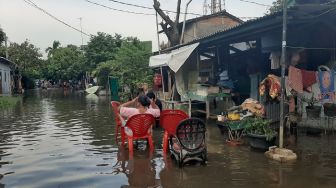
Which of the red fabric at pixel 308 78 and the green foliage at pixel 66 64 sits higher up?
the green foliage at pixel 66 64

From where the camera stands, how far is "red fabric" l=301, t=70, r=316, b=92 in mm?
11086

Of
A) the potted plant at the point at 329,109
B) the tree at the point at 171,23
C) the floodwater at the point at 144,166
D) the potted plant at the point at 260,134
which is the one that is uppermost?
the tree at the point at 171,23

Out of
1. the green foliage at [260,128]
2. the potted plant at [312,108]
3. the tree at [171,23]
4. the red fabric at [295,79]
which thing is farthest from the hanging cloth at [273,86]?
the tree at [171,23]

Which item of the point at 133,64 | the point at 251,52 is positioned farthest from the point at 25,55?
the point at 251,52

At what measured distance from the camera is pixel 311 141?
10.2 meters

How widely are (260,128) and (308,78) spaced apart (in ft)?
9.76

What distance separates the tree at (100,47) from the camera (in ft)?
146

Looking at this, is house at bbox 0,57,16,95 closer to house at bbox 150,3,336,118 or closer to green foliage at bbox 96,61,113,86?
green foliage at bbox 96,61,113,86

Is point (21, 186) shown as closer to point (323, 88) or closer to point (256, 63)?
point (323, 88)

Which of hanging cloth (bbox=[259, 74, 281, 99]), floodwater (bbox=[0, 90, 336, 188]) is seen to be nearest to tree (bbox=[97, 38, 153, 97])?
floodwater (bbox=[0, 90, 336, 188])

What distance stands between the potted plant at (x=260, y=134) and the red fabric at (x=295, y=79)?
6.63 ft

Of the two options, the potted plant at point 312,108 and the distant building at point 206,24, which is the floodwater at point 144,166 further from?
the distant building at point 206,24

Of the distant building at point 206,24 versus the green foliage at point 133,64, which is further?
the distant building at point 206,24

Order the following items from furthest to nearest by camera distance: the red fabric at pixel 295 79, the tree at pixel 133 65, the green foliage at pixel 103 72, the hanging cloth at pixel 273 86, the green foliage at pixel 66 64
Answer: the green foliage at pixel 66 64 < the green foliage at pixel 103 72 < the tree at pixel 133 65 < the red fabric at pixel 295 79 < the hanging cloth at pixel 273 86
